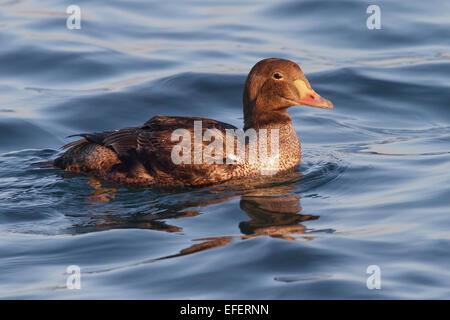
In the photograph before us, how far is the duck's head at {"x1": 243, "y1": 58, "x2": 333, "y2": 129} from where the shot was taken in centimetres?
854

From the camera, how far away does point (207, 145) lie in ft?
26.8

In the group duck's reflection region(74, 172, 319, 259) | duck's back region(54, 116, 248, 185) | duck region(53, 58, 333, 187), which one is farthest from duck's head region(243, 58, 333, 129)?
duck's reflection region(74, 172, 319, 259)

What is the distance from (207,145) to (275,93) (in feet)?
3.21

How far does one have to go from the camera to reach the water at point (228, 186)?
21.0 ft

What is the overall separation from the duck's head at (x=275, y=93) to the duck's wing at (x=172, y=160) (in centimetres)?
48

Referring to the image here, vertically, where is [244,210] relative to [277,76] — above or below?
below

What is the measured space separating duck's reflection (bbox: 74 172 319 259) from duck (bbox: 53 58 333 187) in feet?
0.62

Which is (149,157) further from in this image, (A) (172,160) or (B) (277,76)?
(B) (277,76)

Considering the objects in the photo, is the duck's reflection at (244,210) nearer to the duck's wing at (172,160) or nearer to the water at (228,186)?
the water at (228,186)

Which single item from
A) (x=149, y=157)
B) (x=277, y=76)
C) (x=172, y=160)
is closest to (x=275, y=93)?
(x=277, y=76)

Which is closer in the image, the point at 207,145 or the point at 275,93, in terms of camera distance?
the point at 207,145

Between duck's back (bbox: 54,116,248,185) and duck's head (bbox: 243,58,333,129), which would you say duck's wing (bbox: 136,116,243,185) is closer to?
duck's back (bbox: 54,116,248,185)
